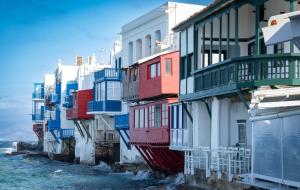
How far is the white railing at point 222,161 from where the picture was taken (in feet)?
68.5

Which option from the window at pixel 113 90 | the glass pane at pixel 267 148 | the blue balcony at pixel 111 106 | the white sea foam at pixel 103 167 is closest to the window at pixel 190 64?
the glass pane at pixel 267 148

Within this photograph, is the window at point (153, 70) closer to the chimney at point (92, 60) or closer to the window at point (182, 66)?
the window at point (182, 66)

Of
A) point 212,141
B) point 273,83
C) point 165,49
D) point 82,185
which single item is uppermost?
point 165,49

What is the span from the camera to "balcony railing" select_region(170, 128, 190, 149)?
92.7 ft

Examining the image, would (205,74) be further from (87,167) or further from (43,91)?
(43,91)

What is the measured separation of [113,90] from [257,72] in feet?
92.3

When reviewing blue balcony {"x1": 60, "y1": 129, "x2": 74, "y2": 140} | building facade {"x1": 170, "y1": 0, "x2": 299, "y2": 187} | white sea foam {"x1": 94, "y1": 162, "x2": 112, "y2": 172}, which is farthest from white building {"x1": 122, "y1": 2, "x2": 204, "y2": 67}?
blue balcony {"x1": 60, "y1": 129, "x2": 74, "y2": 140}

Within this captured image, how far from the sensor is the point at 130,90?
123 ft

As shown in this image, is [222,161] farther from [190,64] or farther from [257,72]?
[190,64]

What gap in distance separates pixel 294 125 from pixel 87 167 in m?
38.1

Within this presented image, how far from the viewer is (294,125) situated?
14570 millimetres

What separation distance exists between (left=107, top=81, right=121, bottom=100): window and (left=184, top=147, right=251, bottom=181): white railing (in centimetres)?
2095

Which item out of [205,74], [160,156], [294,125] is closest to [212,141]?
[205,74]

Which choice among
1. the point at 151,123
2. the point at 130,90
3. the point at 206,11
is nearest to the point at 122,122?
the point at 130,90
